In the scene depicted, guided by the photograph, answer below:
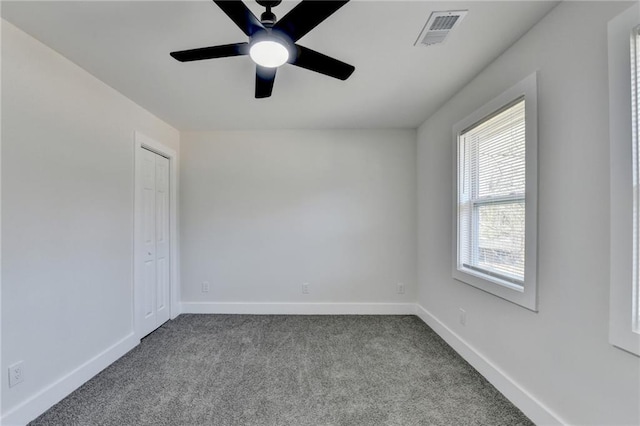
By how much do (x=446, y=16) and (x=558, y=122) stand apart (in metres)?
0.87

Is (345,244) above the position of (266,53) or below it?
below

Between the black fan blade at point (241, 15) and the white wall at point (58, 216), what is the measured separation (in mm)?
1502

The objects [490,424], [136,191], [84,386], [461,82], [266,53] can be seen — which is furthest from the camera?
[136,191]

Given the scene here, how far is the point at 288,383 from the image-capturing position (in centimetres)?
203

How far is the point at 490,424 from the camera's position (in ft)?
5.33

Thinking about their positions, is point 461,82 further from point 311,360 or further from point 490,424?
point 311,360

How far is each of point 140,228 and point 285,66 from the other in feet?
7.02

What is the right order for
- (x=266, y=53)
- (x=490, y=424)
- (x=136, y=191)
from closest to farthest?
(x=266, y=53) < (x=490, y=424) < (x=136, y=191)

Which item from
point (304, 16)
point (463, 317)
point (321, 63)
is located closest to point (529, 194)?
point (463, 317)

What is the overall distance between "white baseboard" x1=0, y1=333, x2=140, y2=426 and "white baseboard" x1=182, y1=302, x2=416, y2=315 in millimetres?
1049

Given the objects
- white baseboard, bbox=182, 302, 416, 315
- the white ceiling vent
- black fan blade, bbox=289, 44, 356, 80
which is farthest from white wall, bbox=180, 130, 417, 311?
black fan blade, bbox=289, 44, 356, 80

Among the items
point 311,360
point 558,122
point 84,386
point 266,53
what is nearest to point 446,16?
point 558,122

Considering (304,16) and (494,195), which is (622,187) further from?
(304,16)

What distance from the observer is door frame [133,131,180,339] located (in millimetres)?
2648
